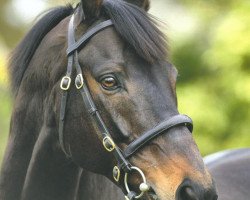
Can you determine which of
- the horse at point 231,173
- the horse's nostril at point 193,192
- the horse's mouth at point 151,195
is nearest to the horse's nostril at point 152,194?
the horse's mouth at point 151,195

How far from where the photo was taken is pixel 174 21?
33.5ft

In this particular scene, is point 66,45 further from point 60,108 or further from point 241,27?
point 241,27

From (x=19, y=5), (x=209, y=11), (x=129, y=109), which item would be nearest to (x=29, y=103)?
(x=129, y=109)

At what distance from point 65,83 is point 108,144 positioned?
1.23 feet

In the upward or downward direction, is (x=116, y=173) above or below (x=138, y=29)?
below

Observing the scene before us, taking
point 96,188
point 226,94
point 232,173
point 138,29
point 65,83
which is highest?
point 138,29

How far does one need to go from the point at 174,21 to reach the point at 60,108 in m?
7.19

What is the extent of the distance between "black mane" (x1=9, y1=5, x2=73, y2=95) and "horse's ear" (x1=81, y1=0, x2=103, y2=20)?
12.7 inches

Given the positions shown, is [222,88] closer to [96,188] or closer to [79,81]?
[96,188]

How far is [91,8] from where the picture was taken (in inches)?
127

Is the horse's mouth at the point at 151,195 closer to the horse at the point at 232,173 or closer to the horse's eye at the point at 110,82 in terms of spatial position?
the horse's eye at the point at 110,82

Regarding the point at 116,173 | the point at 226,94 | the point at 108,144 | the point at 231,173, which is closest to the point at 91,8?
the point at 108,144

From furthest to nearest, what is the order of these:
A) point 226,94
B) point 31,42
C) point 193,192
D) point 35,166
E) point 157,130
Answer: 1. point 226,94
2. point 31,42
3. point 35,166
4. point 157,130
5. point 193,192

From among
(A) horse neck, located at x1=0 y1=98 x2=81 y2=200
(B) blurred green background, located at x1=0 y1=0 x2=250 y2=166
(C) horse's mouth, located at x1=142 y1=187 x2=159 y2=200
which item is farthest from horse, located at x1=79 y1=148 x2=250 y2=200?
(B) blurred green background, located at x1=0 y1=0 x2=250 y2=166
